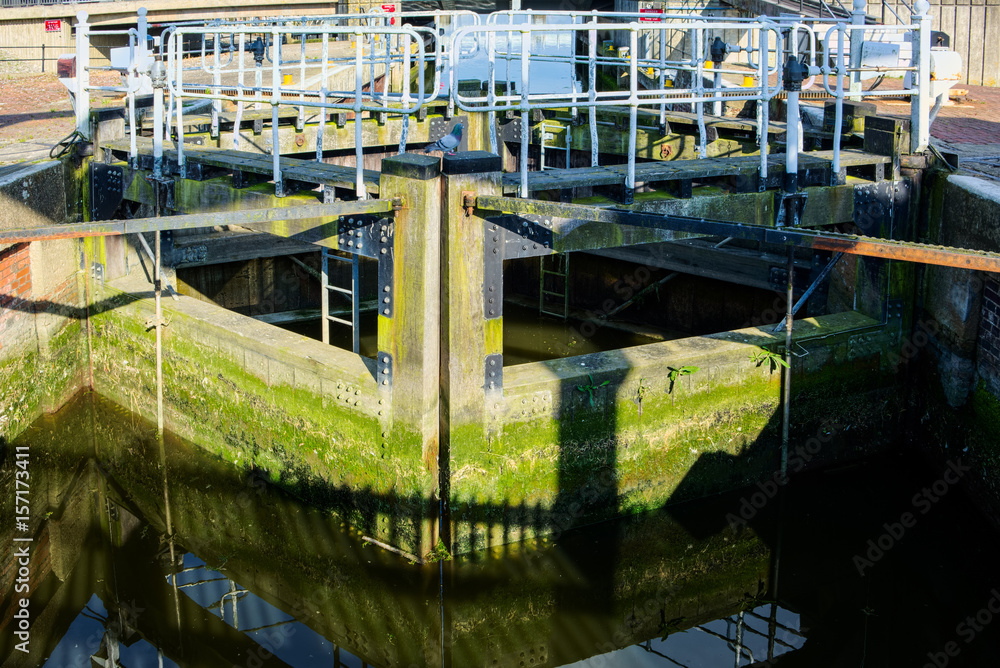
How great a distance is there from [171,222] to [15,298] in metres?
3.99

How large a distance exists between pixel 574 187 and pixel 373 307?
539 centimetres

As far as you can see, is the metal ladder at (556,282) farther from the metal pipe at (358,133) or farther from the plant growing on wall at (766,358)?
the metal pipe at (358,133)

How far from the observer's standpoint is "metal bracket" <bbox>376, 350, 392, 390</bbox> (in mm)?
8672

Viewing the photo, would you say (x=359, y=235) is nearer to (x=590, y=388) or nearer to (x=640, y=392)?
(x=590, y=388)

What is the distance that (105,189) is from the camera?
11.2 metres

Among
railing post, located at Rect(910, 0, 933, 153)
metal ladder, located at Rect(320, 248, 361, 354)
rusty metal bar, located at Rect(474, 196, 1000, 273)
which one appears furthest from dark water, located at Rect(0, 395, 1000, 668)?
railing post, located at Rect(910, 0, 933, 153)

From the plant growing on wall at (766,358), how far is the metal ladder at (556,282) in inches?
176

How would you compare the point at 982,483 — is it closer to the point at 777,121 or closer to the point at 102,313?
the point at 777,121

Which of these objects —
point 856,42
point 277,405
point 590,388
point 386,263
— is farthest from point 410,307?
point 856,42

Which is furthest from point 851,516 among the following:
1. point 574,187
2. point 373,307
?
point 373,307

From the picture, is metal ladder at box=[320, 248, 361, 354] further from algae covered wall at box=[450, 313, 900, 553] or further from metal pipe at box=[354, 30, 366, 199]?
algae covered wall at box=[450, 313, 900, 553]

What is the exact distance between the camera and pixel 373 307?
1391 centimetres

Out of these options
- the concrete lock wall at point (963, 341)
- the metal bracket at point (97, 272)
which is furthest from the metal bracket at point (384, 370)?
the concrete lock wall at point (963, 341)

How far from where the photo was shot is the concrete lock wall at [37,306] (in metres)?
10.3
